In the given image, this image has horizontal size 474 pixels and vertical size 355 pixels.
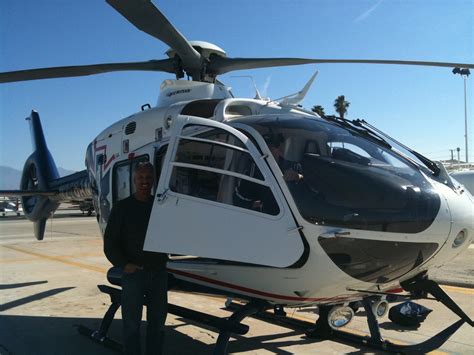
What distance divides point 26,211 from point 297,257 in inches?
344

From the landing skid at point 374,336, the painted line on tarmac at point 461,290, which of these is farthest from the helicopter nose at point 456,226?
the painted line on tarmac at point 461,290

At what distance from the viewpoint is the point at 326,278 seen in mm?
3658

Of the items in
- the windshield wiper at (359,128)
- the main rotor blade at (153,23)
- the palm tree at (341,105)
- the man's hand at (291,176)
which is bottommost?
the man's hand at (291,176)

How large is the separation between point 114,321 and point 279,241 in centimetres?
384

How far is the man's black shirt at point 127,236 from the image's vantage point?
3.91 metres

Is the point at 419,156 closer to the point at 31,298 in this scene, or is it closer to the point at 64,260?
the point at 31,298

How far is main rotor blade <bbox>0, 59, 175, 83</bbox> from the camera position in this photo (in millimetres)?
5893

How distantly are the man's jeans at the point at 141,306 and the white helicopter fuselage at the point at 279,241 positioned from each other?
0.38m

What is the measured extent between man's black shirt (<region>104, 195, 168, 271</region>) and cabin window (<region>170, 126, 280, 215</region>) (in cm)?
43

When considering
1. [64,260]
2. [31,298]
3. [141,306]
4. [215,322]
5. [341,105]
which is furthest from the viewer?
[341,105]

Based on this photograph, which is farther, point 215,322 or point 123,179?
point 123,179

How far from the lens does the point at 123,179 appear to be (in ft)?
18.2

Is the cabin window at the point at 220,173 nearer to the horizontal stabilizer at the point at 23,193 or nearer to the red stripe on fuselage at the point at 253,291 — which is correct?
the red stripe on fuselage at the point at 253,291

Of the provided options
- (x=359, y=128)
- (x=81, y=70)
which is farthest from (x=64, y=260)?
(x=359, y=128)
